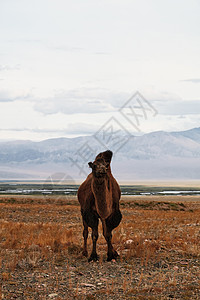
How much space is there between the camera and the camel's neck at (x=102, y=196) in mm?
9266

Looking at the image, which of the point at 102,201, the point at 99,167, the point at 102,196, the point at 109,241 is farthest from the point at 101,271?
the point at 99,167

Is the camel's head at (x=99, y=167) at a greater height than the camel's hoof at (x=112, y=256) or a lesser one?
greater

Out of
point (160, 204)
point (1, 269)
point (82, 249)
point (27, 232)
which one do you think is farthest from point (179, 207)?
point (1, 269)

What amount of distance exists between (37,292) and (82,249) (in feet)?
14.3

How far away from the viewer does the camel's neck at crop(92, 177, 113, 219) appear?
30.4ft

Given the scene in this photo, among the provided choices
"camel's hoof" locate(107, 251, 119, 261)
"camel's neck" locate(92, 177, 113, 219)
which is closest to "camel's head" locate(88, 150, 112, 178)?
"camel's neck" locate(92, 177, 113, 219)

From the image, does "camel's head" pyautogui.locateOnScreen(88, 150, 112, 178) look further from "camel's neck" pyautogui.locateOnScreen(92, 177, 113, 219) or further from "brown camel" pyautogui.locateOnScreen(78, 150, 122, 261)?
"camel's neck" pyautogui.locateOnScreen(92, 177, 113, 219)

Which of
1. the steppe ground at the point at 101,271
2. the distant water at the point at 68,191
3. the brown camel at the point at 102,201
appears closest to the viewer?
the steppe ground at the point at 101,271

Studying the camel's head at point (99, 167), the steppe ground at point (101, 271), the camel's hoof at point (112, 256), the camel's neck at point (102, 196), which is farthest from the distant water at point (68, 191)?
the camel's head at point (99, 167)

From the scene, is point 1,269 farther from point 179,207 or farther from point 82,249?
point 179,207

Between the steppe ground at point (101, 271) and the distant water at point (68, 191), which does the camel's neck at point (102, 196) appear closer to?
the steppe ground at point (101, 271)

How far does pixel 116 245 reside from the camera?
13.1 meters

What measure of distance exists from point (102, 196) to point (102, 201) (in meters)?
0.13

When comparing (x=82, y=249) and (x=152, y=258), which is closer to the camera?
(x=152, y=258)
